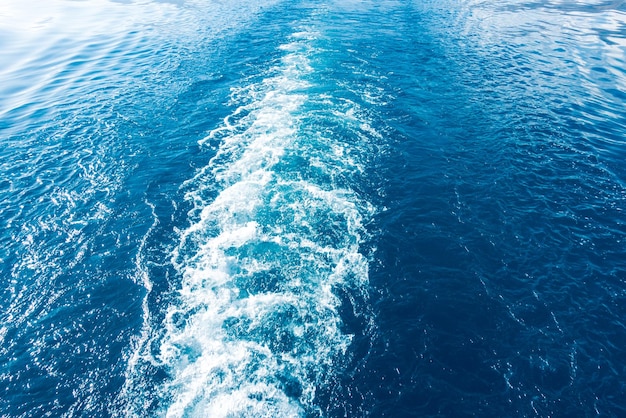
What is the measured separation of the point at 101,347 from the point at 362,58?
6254 centimetres

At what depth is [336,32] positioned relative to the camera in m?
74.9

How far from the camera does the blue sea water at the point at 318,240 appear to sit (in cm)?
2034

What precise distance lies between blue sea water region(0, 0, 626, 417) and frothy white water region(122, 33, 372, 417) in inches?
6.7

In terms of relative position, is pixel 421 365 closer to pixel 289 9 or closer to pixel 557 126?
pixel 557 126

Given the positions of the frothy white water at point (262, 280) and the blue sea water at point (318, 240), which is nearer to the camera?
the frothy white water at point (262, 280)

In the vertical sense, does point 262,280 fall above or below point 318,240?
below

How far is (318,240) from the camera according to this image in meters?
29.0

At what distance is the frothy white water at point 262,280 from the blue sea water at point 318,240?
0.56 ft

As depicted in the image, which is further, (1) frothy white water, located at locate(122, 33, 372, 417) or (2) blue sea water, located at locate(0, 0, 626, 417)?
(2) blue sea water, located at locate(0, 0, 626, 417)

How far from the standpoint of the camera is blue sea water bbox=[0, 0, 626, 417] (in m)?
20.3

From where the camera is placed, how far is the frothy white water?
20.2 metres

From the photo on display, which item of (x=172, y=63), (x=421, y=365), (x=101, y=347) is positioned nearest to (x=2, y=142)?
(x=172, y=63)

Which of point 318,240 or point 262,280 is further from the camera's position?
point 318,240

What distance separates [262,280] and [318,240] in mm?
6509
